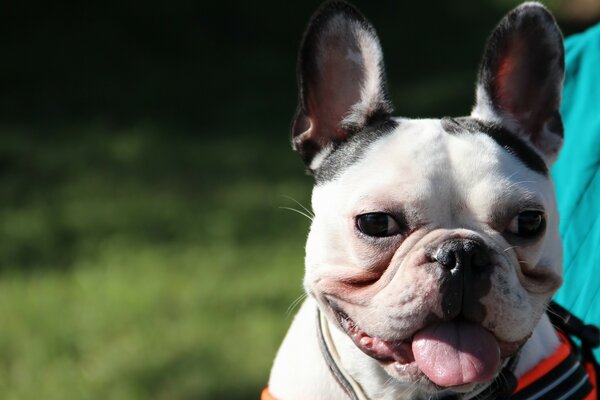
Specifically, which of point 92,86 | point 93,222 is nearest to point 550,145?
point 93,222

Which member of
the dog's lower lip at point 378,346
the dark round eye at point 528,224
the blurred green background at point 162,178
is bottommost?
the blurred green background at point 162,178

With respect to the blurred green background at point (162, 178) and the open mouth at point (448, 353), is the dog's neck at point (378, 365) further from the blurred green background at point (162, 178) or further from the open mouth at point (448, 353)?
the blurred green background at point (162, 178)

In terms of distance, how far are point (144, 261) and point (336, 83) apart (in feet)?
7.66

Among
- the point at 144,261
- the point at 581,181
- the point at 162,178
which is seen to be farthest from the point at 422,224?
the point at 162,178

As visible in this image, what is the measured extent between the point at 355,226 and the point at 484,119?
0.40 metres

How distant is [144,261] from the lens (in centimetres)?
436

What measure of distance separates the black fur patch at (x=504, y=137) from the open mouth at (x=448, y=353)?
356 mm

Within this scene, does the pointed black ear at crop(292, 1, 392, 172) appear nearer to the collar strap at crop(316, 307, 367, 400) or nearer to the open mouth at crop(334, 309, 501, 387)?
the collar strap at crop(316, 307, 367, 400)

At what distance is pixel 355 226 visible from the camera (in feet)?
6.40

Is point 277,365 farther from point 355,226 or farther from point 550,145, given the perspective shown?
point 550,145

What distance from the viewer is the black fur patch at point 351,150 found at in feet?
6.80

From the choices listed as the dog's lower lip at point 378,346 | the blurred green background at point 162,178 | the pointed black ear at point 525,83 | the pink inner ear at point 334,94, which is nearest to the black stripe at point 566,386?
the dog's lower lip at point 378,346

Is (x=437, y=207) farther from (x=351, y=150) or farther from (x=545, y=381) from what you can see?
(x=545, y=381)

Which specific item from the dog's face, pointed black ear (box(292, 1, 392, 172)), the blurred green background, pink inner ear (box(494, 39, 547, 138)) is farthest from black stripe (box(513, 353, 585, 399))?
the blurred green background
